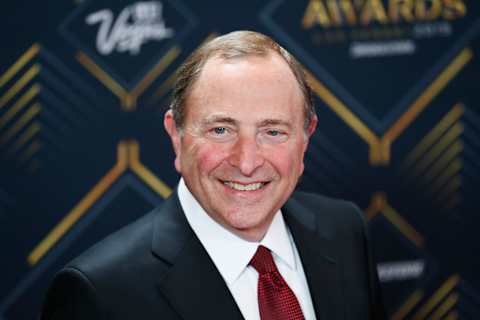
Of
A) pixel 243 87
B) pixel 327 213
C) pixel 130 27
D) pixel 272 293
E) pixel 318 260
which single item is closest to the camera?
pixel 243 87

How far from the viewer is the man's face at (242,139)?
1.43m

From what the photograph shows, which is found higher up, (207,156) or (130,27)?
(130,27)

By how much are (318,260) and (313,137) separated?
2.60 feet

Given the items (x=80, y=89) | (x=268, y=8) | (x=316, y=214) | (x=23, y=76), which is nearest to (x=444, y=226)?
(x=316, y=214)

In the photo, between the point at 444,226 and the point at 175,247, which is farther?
the point at 444,226

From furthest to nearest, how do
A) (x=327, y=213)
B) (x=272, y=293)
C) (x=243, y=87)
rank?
(x=327, y=213), (x=272, y=293), (x=243, y=87)

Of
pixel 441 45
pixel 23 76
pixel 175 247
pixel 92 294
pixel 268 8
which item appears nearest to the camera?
pixel 92 294

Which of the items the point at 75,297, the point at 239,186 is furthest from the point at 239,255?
the point at 75,297

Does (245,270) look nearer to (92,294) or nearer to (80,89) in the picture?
(92,294)

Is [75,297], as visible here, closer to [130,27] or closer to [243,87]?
[243,87]

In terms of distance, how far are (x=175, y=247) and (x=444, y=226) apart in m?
1.49

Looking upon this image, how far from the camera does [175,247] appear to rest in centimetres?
152

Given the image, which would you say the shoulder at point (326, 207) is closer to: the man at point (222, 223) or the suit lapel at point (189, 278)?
the man at point (222, 223)

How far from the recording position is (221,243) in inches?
60.9
